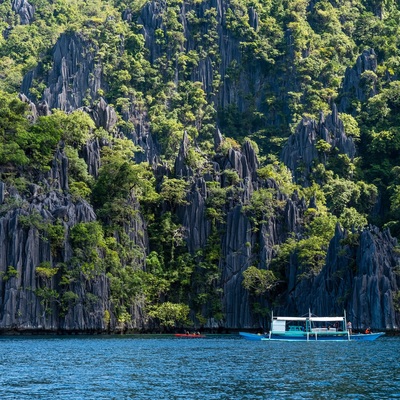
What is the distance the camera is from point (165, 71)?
165 meters

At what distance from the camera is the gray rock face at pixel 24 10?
188500mm

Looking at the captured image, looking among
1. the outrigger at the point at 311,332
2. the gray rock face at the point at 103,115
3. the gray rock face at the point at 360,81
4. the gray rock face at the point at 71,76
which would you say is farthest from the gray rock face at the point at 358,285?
the gray rock face at the point at 71,76

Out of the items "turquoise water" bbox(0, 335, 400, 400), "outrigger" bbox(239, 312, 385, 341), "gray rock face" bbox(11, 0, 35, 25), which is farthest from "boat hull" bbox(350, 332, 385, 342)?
"gray rock face" bbox(11, 0, 35, 25)

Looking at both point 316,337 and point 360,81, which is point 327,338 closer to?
point 316,337

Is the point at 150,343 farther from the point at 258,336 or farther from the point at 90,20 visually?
the point at 90,20

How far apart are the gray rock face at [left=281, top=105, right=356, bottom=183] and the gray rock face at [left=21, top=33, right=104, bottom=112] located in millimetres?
36661

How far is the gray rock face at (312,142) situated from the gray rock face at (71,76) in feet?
120

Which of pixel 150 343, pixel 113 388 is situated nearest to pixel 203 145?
pixel 150 343

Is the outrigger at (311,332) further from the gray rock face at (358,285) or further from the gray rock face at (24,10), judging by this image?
the gray rock face at (24,10)

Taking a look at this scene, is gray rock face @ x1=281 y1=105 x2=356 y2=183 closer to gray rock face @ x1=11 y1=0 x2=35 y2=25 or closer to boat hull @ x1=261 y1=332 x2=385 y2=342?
boat hull @ x1=261 y1=332 x2=385 y2=342

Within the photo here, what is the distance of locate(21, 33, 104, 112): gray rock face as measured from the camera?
15550 cm

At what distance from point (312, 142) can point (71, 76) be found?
140 feet

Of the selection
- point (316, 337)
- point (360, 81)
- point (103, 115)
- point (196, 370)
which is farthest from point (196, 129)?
point (196, 370)

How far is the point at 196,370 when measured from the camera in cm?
6256
